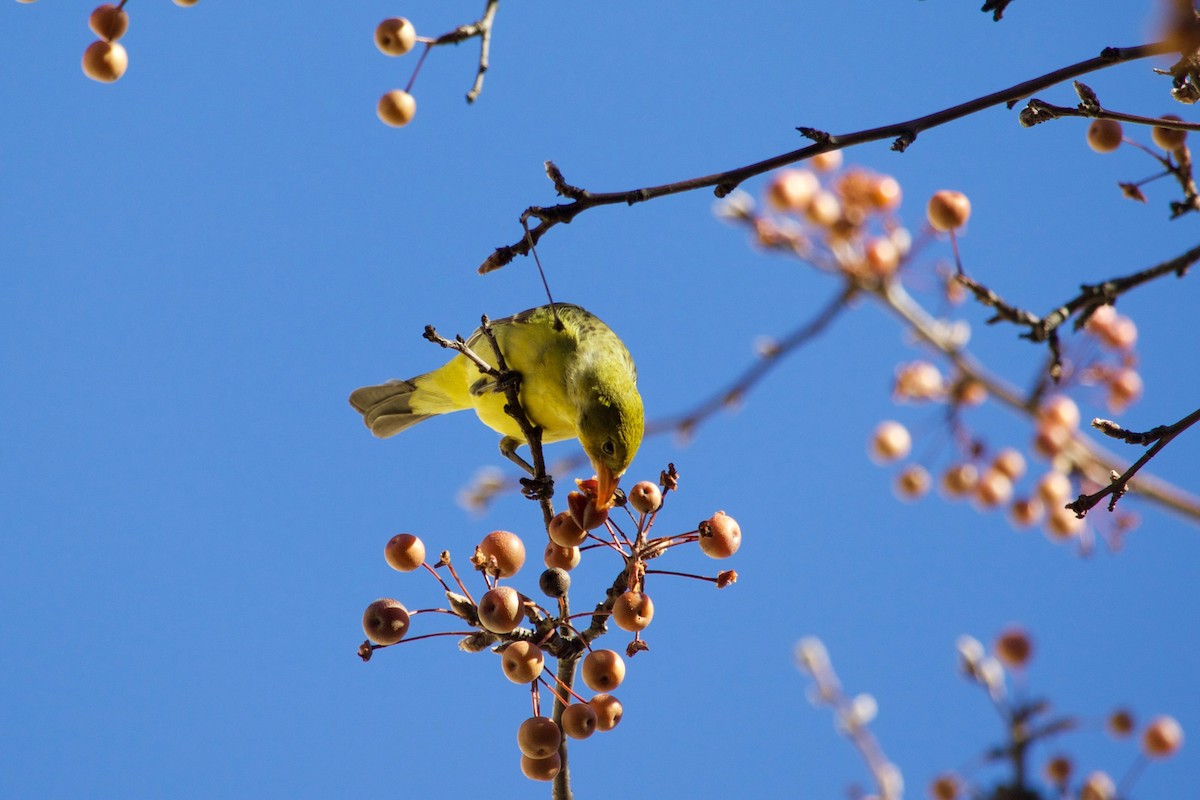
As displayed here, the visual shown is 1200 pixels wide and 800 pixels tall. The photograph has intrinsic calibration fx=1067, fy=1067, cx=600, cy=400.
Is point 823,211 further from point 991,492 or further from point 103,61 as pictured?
point 103,61

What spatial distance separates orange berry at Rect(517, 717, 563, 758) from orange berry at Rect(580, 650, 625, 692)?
0.18 metres

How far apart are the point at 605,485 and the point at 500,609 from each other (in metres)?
1.22

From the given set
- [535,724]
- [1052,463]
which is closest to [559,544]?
[535,724]

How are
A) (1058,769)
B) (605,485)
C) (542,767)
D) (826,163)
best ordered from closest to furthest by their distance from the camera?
(542,767)
(605,485)
(1058,769)
(826,163)

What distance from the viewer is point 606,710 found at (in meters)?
2.91

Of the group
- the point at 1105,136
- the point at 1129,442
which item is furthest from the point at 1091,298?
the point at 1105,136

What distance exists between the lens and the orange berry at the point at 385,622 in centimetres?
294

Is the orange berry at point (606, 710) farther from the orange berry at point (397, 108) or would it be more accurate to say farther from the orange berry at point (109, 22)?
the orange berry at point (109, 22)

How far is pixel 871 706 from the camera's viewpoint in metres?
4.86

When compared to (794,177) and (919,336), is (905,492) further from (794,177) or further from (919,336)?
(794,177)

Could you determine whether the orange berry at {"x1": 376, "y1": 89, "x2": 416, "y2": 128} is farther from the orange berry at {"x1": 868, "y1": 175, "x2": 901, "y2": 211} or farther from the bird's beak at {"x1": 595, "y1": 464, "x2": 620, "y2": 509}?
the orange berry at {"x1": 868, "y1": 175, "x2": 901, "y2": 211}

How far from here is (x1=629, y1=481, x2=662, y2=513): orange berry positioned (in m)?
3.03

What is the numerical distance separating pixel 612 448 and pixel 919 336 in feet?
6.58

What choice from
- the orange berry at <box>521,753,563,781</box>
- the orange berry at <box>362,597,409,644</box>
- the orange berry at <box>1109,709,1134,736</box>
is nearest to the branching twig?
the orange berry at <box>521,753,563,781</box>
